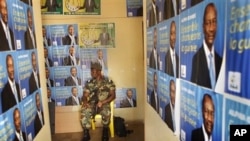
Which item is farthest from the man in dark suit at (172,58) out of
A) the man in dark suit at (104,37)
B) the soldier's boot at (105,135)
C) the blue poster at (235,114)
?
the man in dark suit at (104,37)

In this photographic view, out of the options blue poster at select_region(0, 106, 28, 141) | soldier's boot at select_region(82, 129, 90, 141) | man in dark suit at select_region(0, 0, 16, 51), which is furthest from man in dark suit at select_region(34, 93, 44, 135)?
soldier's boot at select_region(82, 129, 90, 141)

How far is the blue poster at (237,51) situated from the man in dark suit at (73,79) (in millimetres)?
3042

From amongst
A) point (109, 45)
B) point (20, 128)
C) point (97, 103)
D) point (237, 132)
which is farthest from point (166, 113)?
point (109, 45)

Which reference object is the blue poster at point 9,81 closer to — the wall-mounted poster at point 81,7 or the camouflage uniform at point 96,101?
the camouflage uniform at point 96,101

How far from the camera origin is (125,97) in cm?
390

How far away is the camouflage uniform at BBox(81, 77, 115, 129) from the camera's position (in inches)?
135

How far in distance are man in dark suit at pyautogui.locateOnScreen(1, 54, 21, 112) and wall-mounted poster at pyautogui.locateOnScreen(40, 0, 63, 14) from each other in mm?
2259

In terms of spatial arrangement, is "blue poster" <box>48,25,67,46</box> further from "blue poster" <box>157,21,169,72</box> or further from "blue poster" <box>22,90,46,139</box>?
"blue poster" <box>157,21,169,72</box>

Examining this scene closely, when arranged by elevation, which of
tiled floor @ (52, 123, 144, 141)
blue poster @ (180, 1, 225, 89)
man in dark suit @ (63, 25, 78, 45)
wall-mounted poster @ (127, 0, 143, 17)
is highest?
wall-mounted poster @ (127, 0, 143, 17)

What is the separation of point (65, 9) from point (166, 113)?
8.32 ft

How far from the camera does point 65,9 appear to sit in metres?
3.54

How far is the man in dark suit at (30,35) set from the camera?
179 centimetres

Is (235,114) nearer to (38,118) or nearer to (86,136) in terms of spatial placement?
(38,118)

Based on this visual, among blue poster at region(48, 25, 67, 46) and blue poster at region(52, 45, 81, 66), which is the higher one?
blue poster at region(48, 25, 67, 46)
